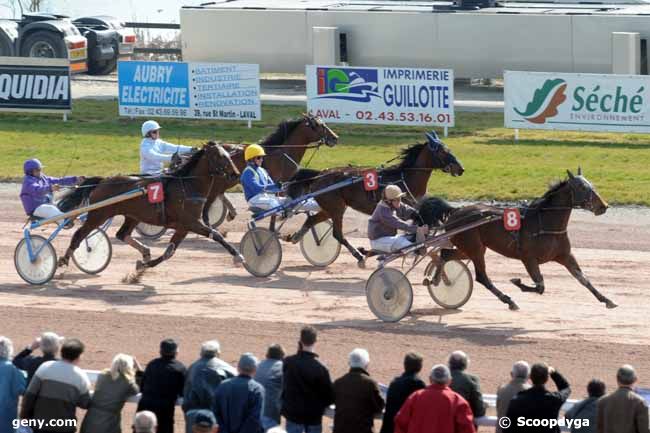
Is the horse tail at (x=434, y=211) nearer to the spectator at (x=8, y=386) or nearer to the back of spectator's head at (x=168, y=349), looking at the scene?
the back of spectator's head at (x=168, y=349)

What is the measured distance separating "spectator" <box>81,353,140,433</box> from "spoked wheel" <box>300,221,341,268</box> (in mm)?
7722

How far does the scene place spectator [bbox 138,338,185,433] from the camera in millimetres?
9180

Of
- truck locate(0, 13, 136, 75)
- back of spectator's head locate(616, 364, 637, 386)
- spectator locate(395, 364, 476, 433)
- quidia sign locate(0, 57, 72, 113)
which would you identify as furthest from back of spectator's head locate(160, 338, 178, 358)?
truck locate(0, 13, 136, 75)

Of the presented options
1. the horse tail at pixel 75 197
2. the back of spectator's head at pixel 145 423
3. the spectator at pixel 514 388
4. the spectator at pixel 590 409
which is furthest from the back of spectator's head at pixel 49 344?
the horse tail at pixel 75 197

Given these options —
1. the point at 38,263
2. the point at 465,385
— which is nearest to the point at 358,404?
the point at 465,385

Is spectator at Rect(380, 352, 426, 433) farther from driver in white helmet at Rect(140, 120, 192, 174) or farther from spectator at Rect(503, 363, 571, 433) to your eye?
driver in white helmet at Rect(140, 120, 192, 174)

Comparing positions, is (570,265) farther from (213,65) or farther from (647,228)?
(213,65)

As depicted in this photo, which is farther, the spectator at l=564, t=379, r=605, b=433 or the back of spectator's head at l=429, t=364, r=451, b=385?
the spectator at l=564, t=379, r=605, b=433

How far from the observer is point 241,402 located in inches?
343

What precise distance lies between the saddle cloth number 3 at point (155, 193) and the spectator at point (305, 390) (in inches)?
263

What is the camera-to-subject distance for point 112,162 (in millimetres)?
23641

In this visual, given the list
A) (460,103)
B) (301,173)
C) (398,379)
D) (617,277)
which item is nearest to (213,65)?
(460,103)

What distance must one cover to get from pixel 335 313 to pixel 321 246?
254 cm

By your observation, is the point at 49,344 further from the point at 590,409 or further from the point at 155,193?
the point at 155,193
